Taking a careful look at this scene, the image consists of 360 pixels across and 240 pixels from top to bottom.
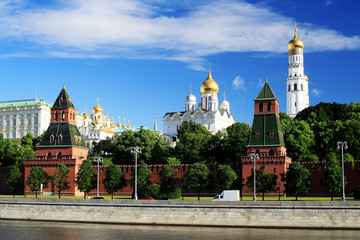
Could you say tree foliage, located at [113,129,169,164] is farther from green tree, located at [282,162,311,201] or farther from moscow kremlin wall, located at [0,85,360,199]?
green tree, located at [282,162,311,201]

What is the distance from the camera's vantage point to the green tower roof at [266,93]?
72500mm

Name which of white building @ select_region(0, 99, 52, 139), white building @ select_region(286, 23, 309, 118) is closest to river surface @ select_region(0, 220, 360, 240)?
white building @ select_region(286, 23, 309, 118)

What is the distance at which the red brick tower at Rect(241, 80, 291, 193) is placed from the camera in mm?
69062

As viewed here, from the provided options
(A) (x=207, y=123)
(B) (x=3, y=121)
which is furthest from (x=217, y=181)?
(B) (x=3, y=121)

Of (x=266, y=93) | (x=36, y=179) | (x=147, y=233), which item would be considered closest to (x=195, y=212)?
(x=147, y=233)

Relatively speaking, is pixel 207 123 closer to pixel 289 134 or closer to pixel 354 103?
pixel 354 103

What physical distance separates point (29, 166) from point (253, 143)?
31079 millimetres

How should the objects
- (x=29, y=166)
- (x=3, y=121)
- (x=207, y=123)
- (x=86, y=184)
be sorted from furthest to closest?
(x=3, y=121) → (x=207, y=123) → (x=29, y=166) → (x=86, y=184)

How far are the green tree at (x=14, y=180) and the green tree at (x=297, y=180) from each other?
118 feet

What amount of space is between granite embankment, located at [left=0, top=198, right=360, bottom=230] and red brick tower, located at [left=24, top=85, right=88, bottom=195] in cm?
1968

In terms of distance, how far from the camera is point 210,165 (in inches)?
2899

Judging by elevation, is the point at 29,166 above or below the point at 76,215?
above

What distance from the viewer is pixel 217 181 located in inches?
2813

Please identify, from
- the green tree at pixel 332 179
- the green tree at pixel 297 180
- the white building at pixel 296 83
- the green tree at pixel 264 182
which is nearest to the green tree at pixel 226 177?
the green tree at pixel 264 182
